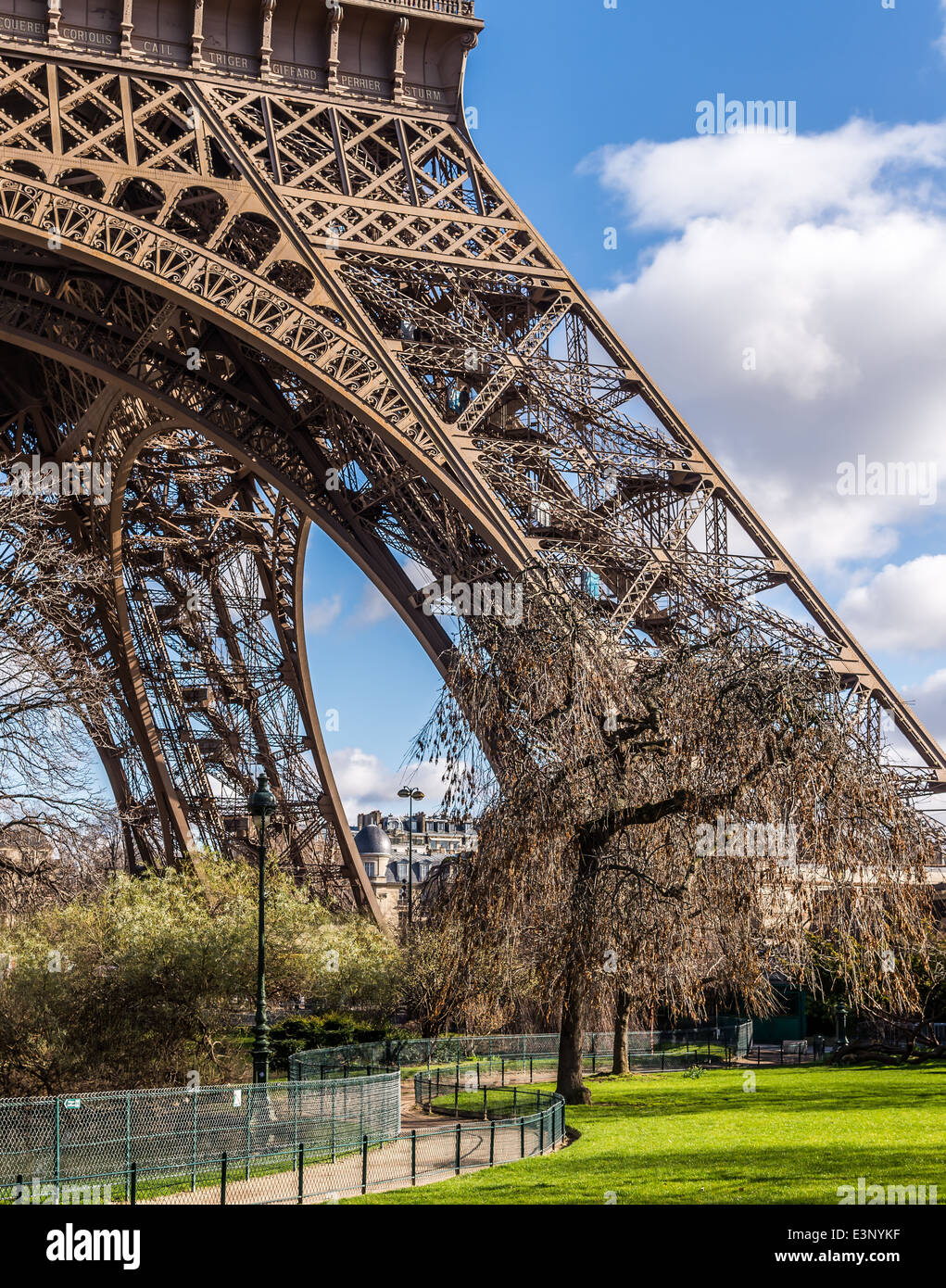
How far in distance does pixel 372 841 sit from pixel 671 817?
313 feet

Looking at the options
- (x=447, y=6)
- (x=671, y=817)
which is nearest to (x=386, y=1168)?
(x=671, y=817)

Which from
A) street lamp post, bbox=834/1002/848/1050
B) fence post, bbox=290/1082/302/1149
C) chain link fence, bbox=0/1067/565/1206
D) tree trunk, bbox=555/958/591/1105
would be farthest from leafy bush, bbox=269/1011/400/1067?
street lamp post, bbox=834/1002/848/1050

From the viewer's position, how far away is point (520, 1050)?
32.1 m

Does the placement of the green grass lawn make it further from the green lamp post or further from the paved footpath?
the green lamp post

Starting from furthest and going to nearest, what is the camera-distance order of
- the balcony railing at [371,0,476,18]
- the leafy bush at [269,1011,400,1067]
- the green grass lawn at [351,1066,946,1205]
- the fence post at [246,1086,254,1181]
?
the leafy bush at [269,1011,400,1067] < the balcony railing at [371,0,476,18] < the fence post at [246,1086,254,1181] < the green grass lawn at [351,1066,946,1205]

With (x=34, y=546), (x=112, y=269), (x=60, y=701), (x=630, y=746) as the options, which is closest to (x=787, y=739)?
(x=630, y=746)

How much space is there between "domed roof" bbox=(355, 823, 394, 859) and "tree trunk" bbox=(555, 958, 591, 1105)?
295 feet

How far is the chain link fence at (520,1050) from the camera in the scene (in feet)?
80.6

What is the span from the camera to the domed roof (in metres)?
112

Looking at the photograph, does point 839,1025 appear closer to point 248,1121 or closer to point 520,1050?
point 520,1050

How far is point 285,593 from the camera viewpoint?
1642 inches

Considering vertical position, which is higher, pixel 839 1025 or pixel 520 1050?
pixel 520 1050
